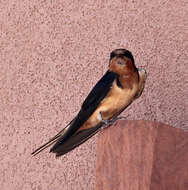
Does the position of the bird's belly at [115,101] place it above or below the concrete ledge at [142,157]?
above

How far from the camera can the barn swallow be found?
64 centimetres

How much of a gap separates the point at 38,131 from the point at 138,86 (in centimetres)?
43

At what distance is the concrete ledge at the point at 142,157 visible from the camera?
0.59 metres

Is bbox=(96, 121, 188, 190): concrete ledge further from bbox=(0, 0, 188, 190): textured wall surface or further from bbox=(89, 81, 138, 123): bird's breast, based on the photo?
bbox=(0, 0, 188, 190): textured wall surface

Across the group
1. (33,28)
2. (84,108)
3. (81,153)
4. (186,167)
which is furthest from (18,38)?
(186,167)

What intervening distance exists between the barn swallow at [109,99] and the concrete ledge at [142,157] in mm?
31

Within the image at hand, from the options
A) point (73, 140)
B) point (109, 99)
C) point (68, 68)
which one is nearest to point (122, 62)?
point (109, 99)

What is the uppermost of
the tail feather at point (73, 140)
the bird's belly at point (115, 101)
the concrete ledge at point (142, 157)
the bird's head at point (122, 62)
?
the bird's head at point (122, 62)

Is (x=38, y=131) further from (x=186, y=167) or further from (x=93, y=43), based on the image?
(x=186, y=167)

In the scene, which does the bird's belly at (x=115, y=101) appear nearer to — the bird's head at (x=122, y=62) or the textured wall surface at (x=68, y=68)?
the bird's head at (x=122, y=62)

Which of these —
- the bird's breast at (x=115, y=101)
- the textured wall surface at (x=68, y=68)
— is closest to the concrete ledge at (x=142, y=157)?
the bird's breast at (x=115, y=101)

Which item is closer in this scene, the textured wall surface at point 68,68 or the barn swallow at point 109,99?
the barn swallow at point 109,99

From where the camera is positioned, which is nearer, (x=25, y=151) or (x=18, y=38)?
(x=25, y=151)

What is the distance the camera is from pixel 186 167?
0.65m
